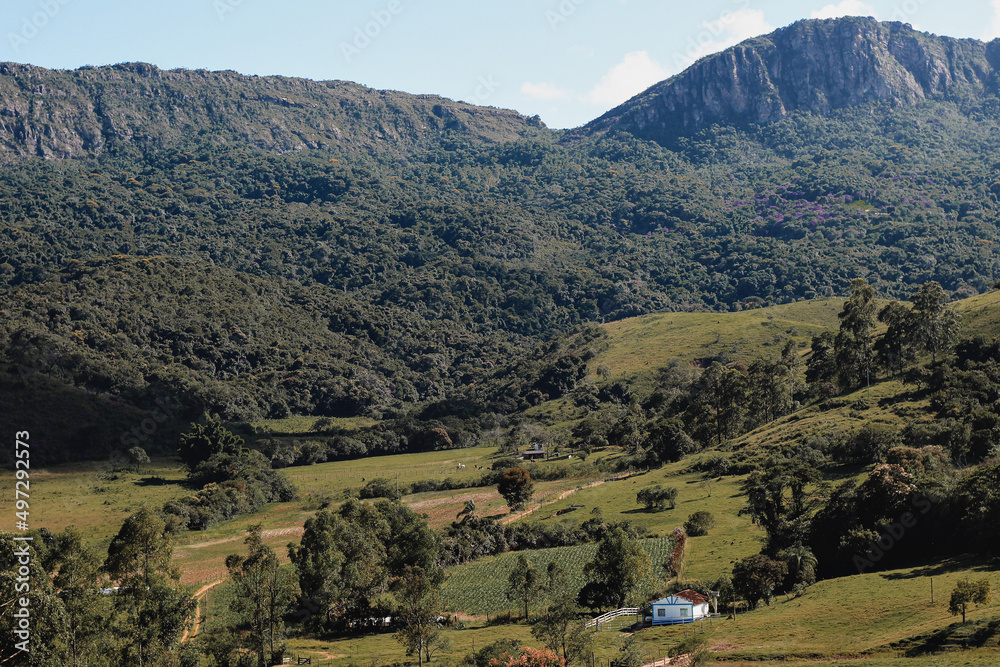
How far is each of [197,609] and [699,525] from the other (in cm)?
4287

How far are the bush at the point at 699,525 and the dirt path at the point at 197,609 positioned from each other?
41.8 m

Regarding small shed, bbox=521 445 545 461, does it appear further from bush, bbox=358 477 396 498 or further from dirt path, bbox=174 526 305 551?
dirt path, bbox=174 526 305 551

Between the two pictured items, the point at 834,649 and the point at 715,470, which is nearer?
the point at 834,649

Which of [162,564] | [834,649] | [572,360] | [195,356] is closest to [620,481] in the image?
[834,649]

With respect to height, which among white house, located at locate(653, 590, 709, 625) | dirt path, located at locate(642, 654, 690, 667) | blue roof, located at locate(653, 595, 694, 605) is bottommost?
white house, located at locate(653, 590, 709, 625)

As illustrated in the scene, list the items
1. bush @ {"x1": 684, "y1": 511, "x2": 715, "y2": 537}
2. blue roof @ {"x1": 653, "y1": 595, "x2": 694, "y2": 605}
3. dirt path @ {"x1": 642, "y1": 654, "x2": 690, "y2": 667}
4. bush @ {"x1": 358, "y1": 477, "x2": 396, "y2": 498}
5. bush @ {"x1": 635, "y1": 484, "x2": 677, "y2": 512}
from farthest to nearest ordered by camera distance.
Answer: bush @ {"x1": 358, "y1": 477, "x2": 396, "y2": 498} < bush @ {"x1": 635, "y1": 484, "x2": 677, "y2": 512} < bush @ {"x1": 684, "y1": 511, "x2": 715, "y2": 537} < blue roof @ {"x1": 653, "y1": 595, "x2": 694, "y2": 605} < dirt path @ {"x1": 642, "y1": 654, "x2": 690, "y2": 667}

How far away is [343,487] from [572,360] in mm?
78497

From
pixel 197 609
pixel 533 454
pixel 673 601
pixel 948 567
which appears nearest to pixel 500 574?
pixel 673 601

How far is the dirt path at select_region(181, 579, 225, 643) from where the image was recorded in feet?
175

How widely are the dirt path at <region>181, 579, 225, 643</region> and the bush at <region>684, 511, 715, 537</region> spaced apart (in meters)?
41.8

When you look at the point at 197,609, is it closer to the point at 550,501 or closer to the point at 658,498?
the point at 658,498

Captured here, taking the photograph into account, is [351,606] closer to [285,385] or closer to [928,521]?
[928,521]

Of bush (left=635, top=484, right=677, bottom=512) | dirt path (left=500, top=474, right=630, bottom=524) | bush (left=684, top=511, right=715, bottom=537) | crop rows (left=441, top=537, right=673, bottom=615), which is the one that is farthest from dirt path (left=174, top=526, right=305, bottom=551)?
bush (left=684, top=511, right=715, bottom=537)

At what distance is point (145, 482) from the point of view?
114 metres
